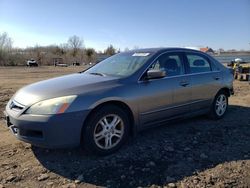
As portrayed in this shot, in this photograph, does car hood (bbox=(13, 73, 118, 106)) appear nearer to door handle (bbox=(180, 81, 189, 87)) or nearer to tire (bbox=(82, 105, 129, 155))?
tire (bbox=(82, 105, 129, 155))

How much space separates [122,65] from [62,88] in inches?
54.7

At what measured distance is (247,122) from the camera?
6.18m

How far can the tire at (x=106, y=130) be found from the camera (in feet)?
13.2

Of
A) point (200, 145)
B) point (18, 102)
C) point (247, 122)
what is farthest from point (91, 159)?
point (247, 122)

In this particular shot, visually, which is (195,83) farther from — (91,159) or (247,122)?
(91,159)

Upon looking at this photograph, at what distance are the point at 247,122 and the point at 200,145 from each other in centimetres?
199

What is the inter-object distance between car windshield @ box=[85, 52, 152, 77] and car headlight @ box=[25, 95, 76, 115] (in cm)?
119

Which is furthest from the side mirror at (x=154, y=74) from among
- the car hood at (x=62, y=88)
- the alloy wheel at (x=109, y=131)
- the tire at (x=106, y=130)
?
the alloy wheel at (x=109, y=131)

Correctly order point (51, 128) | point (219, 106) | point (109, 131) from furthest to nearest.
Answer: point (219, 106) < point (109, 131) < point (51, 128)

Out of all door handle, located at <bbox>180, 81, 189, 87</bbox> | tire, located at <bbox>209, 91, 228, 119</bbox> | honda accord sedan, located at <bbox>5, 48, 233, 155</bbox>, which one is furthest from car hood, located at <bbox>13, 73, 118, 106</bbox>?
tire, located at <bbox>209, 91, 228, 119</bbox>

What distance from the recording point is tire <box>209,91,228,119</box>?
621 centimetres

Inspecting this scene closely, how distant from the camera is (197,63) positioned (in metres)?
5.88

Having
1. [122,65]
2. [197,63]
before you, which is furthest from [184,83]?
[122,65]

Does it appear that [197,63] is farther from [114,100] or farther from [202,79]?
[114,100]
